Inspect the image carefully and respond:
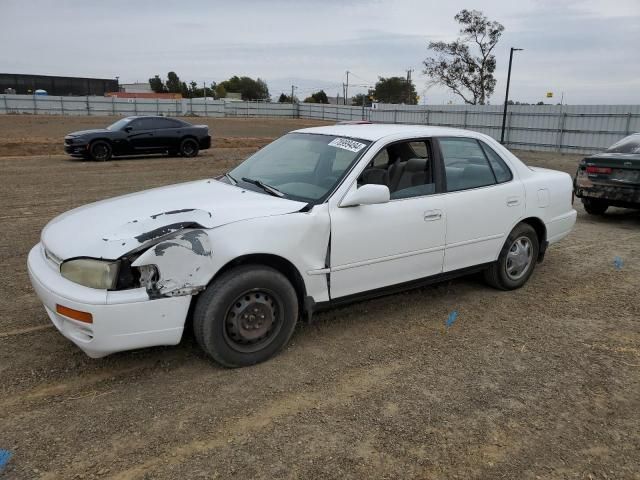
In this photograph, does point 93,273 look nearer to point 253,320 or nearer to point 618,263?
point 253,320

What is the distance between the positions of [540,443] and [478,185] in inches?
96.2

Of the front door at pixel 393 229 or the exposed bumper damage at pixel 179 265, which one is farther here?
the front door at pixel 393 229

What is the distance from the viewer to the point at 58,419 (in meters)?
2.96

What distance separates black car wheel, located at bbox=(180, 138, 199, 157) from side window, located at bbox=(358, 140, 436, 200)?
1457 centimetres

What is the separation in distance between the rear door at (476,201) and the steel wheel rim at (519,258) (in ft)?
0.77

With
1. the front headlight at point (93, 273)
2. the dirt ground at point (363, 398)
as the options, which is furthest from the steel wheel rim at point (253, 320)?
the front headlight at point (93, 273)

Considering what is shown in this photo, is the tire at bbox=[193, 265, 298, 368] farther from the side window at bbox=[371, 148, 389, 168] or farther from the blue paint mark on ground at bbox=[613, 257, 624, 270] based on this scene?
the blue paint mark on ground at bbox=[613, 257, 624, 270]

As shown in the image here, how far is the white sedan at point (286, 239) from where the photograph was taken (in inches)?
123

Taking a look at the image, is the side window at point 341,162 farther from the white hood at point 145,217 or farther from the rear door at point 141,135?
the rear door at point 141,135

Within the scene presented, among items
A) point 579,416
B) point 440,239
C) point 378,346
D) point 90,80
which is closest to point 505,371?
point 579,416

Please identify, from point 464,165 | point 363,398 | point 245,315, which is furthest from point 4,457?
point 464,165

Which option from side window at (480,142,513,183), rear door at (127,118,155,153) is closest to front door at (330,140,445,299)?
side window at (480,142,513,183)

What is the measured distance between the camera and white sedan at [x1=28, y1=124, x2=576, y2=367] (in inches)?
123

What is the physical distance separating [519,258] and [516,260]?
48 millimetres
